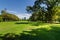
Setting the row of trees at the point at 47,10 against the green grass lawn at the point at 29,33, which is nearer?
the green grass lawn at the point at 29,33

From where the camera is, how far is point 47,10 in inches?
1907

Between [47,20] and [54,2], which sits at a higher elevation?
[54,2]

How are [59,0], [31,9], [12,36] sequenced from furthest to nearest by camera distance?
[31,9]
[59,0]
[12,36]

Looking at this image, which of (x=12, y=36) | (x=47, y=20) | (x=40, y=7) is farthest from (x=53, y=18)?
(x=12, y=36)

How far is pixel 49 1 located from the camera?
4753 centimetres

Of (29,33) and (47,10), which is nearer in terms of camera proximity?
(29,33)

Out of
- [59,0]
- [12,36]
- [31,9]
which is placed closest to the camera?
[12,36]

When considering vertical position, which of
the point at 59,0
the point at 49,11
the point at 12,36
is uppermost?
the point at 59,0

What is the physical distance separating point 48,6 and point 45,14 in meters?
2.51

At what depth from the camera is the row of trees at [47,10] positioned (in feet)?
155

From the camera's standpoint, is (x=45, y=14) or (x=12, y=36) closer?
(x=12, y=36)

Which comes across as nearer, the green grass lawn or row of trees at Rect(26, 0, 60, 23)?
the green grass lawn

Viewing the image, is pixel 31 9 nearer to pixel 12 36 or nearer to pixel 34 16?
pixel 34 16

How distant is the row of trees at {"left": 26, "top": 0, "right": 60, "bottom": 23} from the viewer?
47.3m
